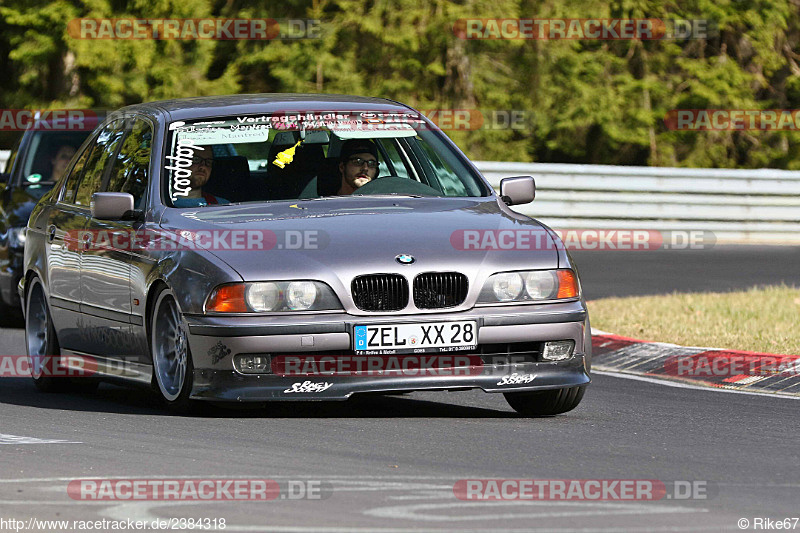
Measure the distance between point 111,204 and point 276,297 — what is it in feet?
4.49

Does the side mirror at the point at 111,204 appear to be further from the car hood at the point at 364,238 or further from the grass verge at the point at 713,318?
the grass verge at the point at 713,318

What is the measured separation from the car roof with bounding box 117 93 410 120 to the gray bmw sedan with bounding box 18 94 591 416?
0.02 m

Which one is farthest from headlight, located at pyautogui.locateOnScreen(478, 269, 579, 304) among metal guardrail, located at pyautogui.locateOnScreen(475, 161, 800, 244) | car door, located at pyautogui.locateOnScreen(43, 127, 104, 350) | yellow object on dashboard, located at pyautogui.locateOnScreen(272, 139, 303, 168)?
metal guardrail, located at pyautogui.locateOnScreen(475, 161, 800, 244)

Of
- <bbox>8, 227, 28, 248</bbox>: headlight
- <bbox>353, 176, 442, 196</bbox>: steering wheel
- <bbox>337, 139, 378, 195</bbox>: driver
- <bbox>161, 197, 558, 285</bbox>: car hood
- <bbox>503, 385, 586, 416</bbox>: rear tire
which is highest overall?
<bbox>337, 139, 378, 195</bbox>: driver

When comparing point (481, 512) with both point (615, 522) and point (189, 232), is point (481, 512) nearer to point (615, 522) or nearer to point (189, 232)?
point (615, 522)

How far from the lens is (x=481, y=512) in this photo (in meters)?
5.71

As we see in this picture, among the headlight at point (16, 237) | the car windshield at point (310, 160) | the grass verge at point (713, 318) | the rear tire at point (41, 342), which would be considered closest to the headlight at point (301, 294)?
the car windshield at point (310, 160)

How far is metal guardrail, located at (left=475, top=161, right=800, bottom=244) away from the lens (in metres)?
24.8

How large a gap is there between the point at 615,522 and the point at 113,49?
26495 mm

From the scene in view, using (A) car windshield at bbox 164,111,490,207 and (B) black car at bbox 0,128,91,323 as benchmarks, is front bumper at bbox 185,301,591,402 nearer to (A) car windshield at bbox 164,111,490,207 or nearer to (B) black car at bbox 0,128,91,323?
(A) car windshield at bbox 164,111,490,207

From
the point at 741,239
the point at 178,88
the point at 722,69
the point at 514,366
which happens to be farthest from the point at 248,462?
the point at 722,69

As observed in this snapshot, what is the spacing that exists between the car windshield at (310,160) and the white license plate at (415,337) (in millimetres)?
1394

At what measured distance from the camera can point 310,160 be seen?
367 inches

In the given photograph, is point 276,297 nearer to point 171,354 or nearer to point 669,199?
point 171,354
